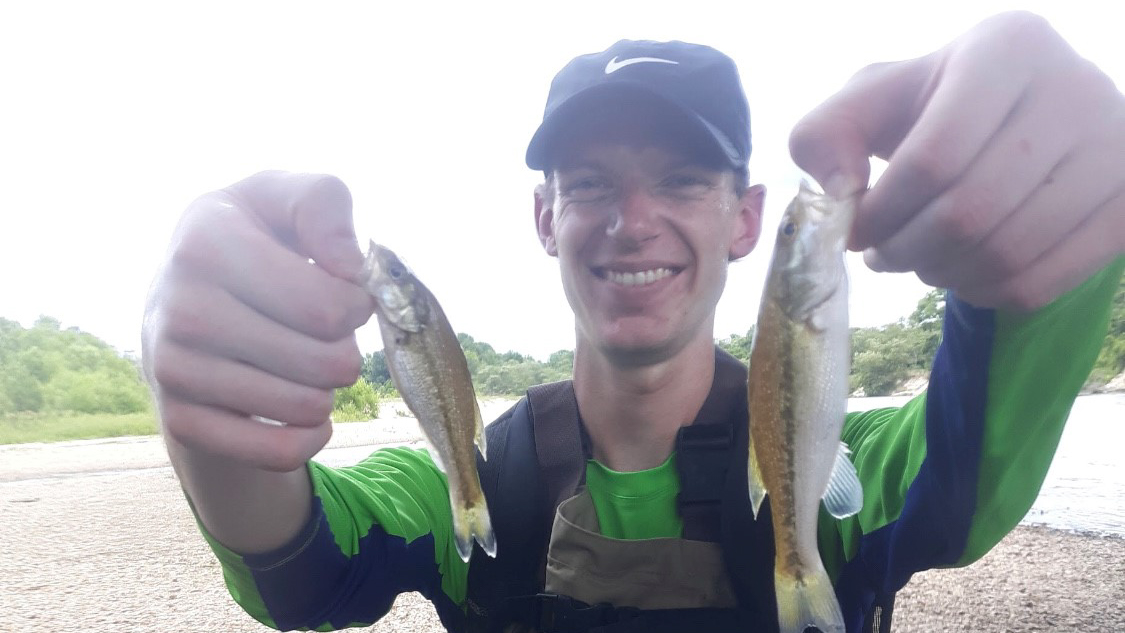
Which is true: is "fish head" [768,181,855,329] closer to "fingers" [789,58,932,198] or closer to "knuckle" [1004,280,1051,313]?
"fingers" [789,58,932,198]

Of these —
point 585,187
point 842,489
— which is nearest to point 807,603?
point 842,489

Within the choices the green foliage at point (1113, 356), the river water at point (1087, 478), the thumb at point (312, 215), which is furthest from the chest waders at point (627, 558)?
the green foliage at point (1113, 356)

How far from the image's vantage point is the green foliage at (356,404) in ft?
39.0

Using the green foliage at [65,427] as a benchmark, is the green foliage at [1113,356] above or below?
above

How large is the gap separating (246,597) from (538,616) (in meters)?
0.92

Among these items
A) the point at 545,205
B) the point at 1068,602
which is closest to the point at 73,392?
the point at 545,205

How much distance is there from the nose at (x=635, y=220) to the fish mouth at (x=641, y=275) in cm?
11

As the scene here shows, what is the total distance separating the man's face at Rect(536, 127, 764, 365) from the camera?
230 cm

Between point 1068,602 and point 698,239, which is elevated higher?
point 698,239

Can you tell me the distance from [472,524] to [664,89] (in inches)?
65.4

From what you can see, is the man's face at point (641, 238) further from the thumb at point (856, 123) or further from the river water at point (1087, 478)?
the river water at point (1087, 478)

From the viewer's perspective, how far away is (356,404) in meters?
13.9

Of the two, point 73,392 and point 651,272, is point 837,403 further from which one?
point 73,392

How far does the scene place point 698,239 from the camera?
2.33 metres
